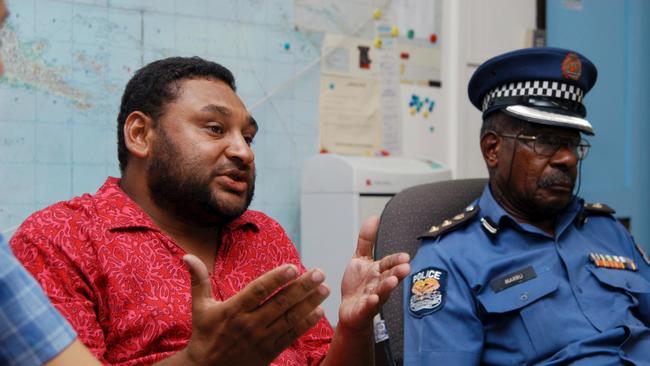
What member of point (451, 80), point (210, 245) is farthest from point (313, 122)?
point (210, 245)

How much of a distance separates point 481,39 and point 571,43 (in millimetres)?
432

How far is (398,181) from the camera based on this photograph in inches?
103

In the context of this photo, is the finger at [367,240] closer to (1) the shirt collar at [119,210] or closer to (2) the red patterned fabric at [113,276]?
(2) the red patterned fabric at [113,276]

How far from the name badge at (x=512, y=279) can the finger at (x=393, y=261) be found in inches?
19.0

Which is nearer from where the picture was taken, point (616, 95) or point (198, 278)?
point (198, 278)

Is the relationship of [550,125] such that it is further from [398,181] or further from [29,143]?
[29,143]

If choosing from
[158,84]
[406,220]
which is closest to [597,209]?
[406,220]

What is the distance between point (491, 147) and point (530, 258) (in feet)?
1.04

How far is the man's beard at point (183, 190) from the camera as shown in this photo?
1.35m

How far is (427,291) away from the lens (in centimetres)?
158

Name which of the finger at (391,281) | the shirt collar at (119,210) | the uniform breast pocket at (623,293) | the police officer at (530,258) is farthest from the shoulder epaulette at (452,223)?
the shirt collar at (119,210)

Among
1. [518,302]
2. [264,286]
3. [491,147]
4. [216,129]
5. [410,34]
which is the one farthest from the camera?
[410,34]

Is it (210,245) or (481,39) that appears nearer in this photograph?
(210,245)

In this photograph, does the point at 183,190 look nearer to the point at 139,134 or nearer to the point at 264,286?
the point at 139,134
